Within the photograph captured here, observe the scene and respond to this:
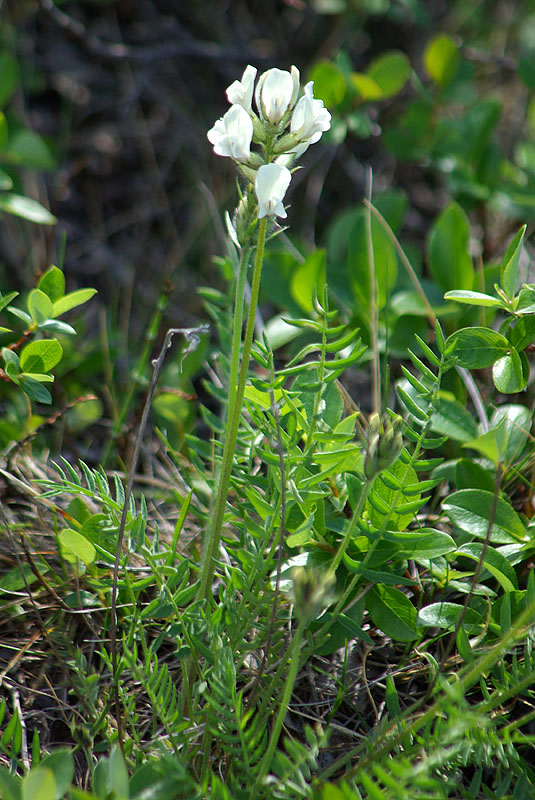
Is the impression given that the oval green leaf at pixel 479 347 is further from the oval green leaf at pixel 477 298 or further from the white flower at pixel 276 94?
the white flower at pixel 276 94

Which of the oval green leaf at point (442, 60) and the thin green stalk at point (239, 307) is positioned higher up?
the oval green leaf at point (442, 60)

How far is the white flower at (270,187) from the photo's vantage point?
36.6 inches

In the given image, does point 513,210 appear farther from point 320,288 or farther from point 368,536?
point 368,536

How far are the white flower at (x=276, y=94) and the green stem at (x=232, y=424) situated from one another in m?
0.17

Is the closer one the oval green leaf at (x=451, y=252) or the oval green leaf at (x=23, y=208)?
the oval green leaf at (x=451, y=252)

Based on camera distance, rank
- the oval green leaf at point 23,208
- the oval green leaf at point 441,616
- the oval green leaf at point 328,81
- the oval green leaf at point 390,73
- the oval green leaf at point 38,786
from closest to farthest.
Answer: the oval green leaf at point 38,786, the oval green leaf at point 441,616, the oval green leaf at point 23,208, the oval green leaf at point 328,81, the oval green leaf at point 390,73

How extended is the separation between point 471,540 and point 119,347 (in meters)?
1.18

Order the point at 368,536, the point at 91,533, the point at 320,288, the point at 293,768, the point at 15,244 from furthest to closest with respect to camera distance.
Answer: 1. the point at 15,244
2. the point at 320,288
3. the point at 91,533
4. the point at 368,536
5. the point at 293,768

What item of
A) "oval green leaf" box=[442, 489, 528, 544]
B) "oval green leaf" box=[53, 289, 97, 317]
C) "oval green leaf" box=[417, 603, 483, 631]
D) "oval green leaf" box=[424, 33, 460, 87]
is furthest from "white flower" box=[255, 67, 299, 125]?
"oval green leaf" box=[424, 33, 460, 87]

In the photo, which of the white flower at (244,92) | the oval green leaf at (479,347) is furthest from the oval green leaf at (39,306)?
the oval green leaf at (479,347)

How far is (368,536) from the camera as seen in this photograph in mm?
1143

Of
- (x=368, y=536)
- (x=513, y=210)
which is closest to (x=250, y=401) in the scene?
(x=368, y=536)

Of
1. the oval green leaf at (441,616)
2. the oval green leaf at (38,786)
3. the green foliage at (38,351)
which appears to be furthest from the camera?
the green foliage at (38,351)

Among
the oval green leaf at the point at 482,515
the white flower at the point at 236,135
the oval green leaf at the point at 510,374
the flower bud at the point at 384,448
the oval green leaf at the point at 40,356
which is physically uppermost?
the white flower at the point at 236,135
